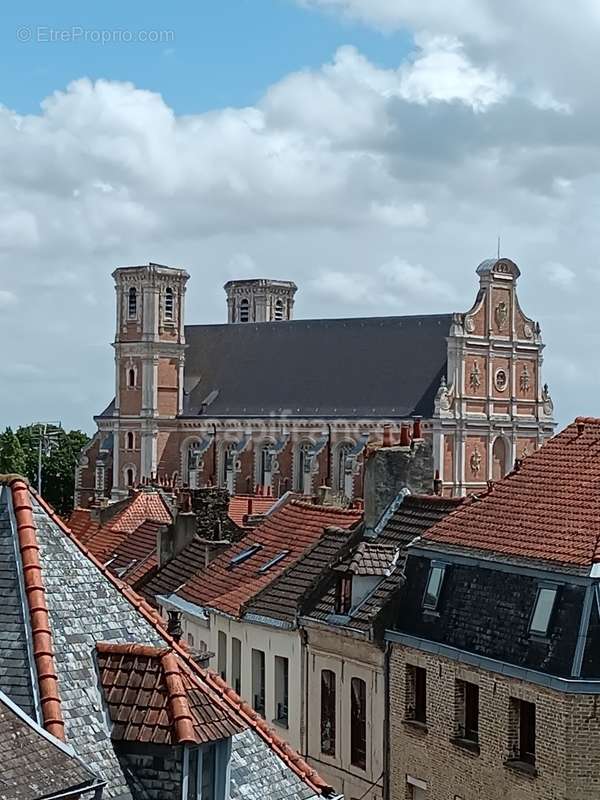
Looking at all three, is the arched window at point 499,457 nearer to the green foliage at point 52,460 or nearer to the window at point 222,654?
the green foliage at point 52,460

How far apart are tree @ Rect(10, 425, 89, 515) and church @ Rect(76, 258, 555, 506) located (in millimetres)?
7313

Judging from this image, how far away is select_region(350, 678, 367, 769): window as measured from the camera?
18469 millimetres

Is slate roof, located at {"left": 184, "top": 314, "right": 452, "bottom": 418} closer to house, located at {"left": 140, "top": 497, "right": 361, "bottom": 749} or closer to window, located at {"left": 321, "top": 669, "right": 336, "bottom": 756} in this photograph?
house, located at {"left": 140, "top": 497, "right": 361, "bottom": 749}

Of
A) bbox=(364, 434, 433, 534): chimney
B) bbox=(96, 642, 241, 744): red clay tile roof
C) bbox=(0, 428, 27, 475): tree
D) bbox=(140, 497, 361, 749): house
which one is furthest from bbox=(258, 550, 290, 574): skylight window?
bbox=(0, 428, 27, 475): tree

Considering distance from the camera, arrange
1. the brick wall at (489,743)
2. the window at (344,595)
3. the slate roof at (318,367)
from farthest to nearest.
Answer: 1. the slate roof at (318,367)
2. the window at (344,595)
3. the brick wall at (489,743)

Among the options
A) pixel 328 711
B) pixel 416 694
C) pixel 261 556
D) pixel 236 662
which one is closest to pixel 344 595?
pixel 328 711

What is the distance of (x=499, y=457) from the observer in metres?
89.9

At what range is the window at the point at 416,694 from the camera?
1730 cm

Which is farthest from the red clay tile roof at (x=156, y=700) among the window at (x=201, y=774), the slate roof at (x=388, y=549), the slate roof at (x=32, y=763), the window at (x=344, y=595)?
the window at (x=344, y=595)

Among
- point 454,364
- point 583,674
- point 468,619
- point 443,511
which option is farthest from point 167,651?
point 454,364

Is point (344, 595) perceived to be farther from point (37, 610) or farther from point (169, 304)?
point (169, 304)

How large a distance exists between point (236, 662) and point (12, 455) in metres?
86.9

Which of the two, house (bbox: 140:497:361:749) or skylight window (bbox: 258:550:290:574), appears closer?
house (bbox: 140:497:361:749)

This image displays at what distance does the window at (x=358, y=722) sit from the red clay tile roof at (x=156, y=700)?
952cm
